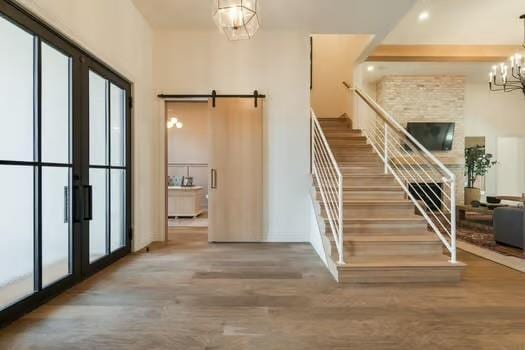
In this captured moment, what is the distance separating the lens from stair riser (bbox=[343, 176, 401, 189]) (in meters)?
5.11

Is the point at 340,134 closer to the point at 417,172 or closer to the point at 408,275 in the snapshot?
the point at 417,172

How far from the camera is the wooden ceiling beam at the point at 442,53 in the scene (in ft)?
25.0

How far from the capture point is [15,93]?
2.68m

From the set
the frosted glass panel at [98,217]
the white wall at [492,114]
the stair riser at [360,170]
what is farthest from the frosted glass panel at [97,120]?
the white wall at [492,114]

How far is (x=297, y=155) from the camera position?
18.2ft

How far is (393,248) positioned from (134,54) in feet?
13.9

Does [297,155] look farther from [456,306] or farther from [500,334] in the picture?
[500,334]

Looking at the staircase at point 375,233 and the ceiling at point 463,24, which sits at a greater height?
the ceiling at point 463,24

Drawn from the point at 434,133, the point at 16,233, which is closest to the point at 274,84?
the point at 16,233

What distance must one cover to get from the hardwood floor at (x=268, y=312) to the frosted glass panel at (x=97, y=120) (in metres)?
1.32

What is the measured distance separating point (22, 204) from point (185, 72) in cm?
347

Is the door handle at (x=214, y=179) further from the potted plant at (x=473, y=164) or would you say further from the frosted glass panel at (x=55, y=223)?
the potted plant at (x=473, y=164)

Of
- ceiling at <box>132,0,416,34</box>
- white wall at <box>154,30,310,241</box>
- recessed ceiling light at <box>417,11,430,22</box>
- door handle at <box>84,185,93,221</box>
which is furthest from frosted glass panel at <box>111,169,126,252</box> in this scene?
recessed ceiling light at <box>417,11,430,22</box>

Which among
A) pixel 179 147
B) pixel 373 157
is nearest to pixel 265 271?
pixel 373 157
